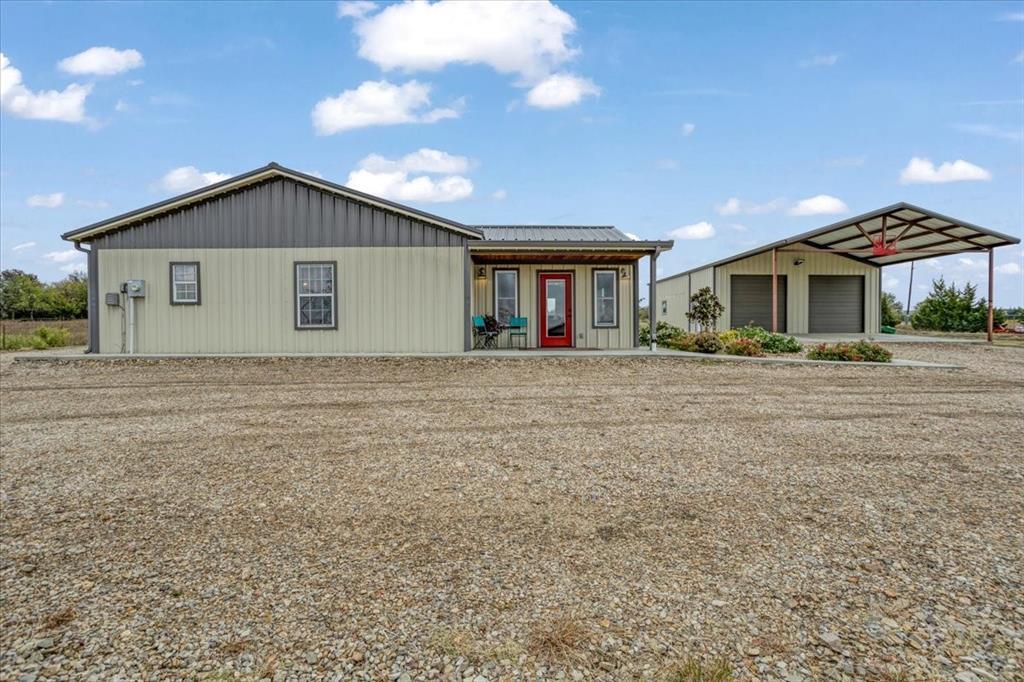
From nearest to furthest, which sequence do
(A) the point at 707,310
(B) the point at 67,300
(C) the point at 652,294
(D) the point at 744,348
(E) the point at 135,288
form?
(E) the point at 135,288 → (D) the point at 744,348 → (C) the point at 652,294 → (A) the point at 707,310 → (B) the point at 67,300

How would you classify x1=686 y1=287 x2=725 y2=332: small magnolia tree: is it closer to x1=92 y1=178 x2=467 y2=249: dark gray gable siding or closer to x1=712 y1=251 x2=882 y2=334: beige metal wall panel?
x1=712 y1=251 x2=882 y2=334: beige metal wall panel

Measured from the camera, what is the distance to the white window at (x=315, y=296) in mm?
12164

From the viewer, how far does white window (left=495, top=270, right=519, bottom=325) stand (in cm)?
1391

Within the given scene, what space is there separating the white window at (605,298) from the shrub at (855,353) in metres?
4.52

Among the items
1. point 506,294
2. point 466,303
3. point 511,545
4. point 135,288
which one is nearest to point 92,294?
point 135,288

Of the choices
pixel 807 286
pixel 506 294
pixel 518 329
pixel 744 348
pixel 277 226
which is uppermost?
pixel 277 226

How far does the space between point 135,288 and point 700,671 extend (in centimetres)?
1343

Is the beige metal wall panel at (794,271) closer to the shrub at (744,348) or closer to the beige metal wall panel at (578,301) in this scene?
the beige metal wall panel at (578,301)

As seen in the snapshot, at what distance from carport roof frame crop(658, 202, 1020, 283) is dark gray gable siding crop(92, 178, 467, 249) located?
447 inches

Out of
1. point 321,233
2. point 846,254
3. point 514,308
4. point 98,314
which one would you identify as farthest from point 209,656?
point 846,254

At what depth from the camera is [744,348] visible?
12.4 metres

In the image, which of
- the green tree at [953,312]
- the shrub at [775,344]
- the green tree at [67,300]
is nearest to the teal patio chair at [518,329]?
the shrub at [775,344]

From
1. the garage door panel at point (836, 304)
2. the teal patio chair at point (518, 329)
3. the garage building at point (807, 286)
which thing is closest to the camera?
the teal patio chair at point (518, 329)

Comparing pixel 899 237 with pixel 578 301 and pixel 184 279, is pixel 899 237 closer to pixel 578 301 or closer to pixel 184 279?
pixel 578 301
